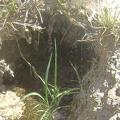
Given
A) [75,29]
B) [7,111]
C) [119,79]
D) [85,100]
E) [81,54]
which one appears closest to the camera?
[119,79]

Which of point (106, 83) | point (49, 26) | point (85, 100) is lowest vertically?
point (85, 100)

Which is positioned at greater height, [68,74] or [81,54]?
[81,54]

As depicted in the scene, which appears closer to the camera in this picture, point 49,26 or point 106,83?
point 106,83

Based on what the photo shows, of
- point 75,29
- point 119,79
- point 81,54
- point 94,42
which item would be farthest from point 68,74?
point 119,79

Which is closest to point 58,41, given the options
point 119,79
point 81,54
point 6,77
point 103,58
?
point 81,54

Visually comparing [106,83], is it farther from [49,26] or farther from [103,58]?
[49,26]

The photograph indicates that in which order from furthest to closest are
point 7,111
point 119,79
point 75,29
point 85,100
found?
point 75,29 < point 7,111 < point 85,100 < point 119,79

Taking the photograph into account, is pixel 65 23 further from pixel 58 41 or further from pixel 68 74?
pixel 68 74
